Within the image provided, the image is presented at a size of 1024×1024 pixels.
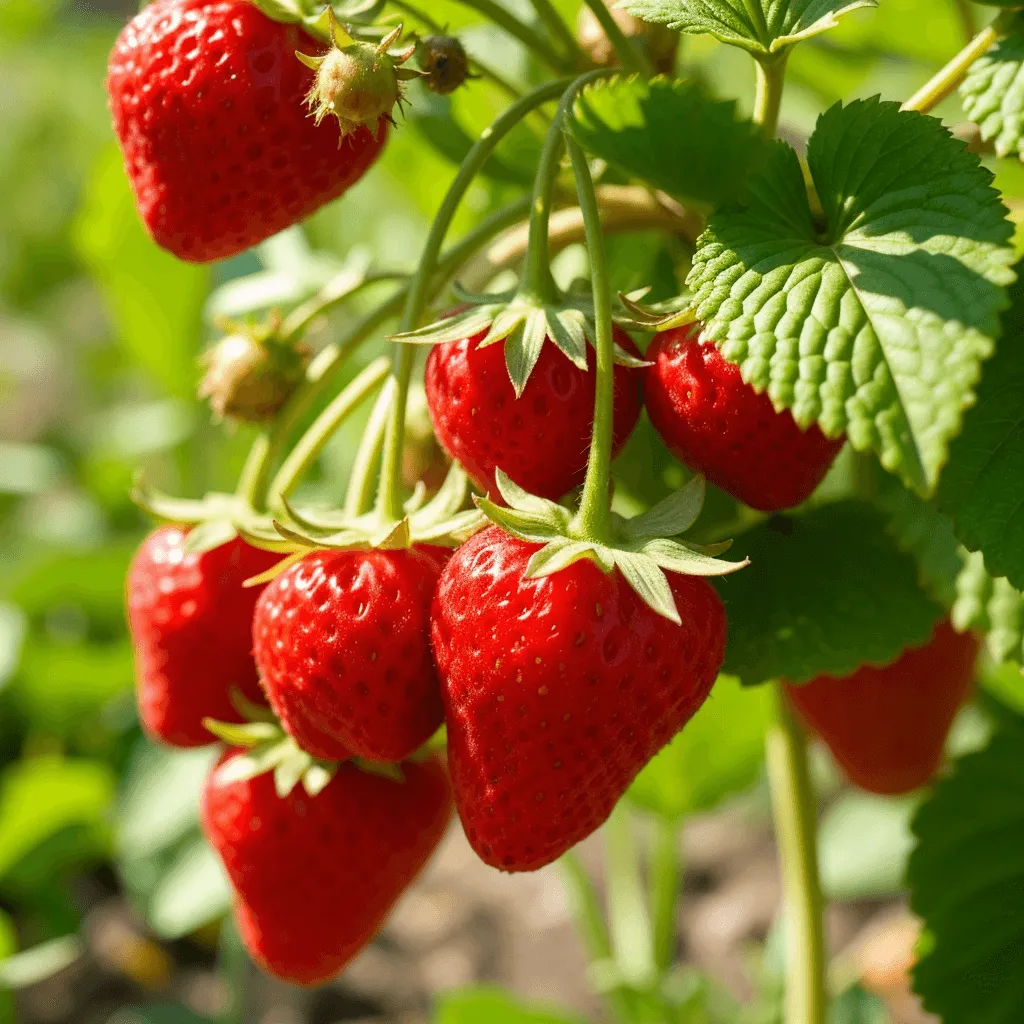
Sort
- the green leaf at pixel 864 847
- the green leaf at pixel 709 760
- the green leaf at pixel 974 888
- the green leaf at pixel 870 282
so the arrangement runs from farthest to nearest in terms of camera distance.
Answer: the green leaf at pixel 864 847, the green leaf at pixel 709 760, the green leaf at pixel 974 888, the green leaf at pixel 870 282

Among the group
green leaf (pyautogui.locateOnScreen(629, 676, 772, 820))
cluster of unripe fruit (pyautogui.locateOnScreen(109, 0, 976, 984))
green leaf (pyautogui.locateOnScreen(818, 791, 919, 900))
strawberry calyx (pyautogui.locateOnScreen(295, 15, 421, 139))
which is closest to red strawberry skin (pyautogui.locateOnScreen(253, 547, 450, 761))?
cluster of unripe fruit (pyautogui.locateOnScreen(109, 0, 976, 984))

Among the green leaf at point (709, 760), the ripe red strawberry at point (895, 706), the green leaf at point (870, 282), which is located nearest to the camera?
the green leaf at point (870, 282)

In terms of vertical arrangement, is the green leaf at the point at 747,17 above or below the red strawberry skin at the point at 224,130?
above

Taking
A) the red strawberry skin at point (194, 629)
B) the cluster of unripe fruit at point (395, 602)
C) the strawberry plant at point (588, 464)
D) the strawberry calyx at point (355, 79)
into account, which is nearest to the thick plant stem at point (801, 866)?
the strawberry plant at point (588, 464)

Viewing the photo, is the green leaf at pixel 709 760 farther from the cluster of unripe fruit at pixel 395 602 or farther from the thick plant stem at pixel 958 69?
the thick plant stem at pixel 958 69

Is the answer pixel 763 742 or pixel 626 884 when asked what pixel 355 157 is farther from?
pixel 626 884

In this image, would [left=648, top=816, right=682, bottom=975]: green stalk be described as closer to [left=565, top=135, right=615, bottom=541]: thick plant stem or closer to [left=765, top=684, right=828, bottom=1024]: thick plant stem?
[left=765, top=684, right=828, bottom=1024]: thick plant stem
